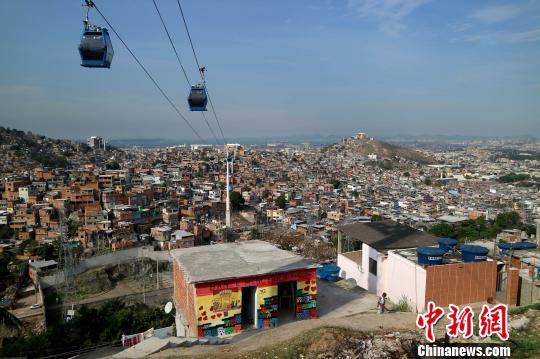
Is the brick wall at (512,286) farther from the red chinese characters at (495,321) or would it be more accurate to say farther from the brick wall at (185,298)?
the brick wall at (185,298)

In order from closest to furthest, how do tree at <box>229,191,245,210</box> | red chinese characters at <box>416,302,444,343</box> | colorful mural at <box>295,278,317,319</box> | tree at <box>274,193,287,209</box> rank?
1. red chinese characters at <box>416,302,444,343</box>
2. colorful mural at <box>295,278,317,319</box>
3. tree at <box>229,191,245,210</box>
4. tree at <box>274,193,287,209</box>

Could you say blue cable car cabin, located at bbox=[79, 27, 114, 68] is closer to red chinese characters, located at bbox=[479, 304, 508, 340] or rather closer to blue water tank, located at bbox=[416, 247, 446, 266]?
red chinese characters, located at bbox=[479, 304, 508, 340]

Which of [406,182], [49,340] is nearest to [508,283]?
[49,340]

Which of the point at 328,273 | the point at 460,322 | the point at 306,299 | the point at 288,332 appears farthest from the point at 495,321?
the point at 328,273

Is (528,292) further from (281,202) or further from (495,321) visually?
(281,202)

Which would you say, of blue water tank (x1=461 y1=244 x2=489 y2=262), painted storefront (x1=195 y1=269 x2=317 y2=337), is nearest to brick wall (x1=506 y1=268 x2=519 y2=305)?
blue water tank (x1=461 y1=244 x2=489 y2=262)

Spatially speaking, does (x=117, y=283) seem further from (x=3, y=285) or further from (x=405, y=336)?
(x=405, y=336)
